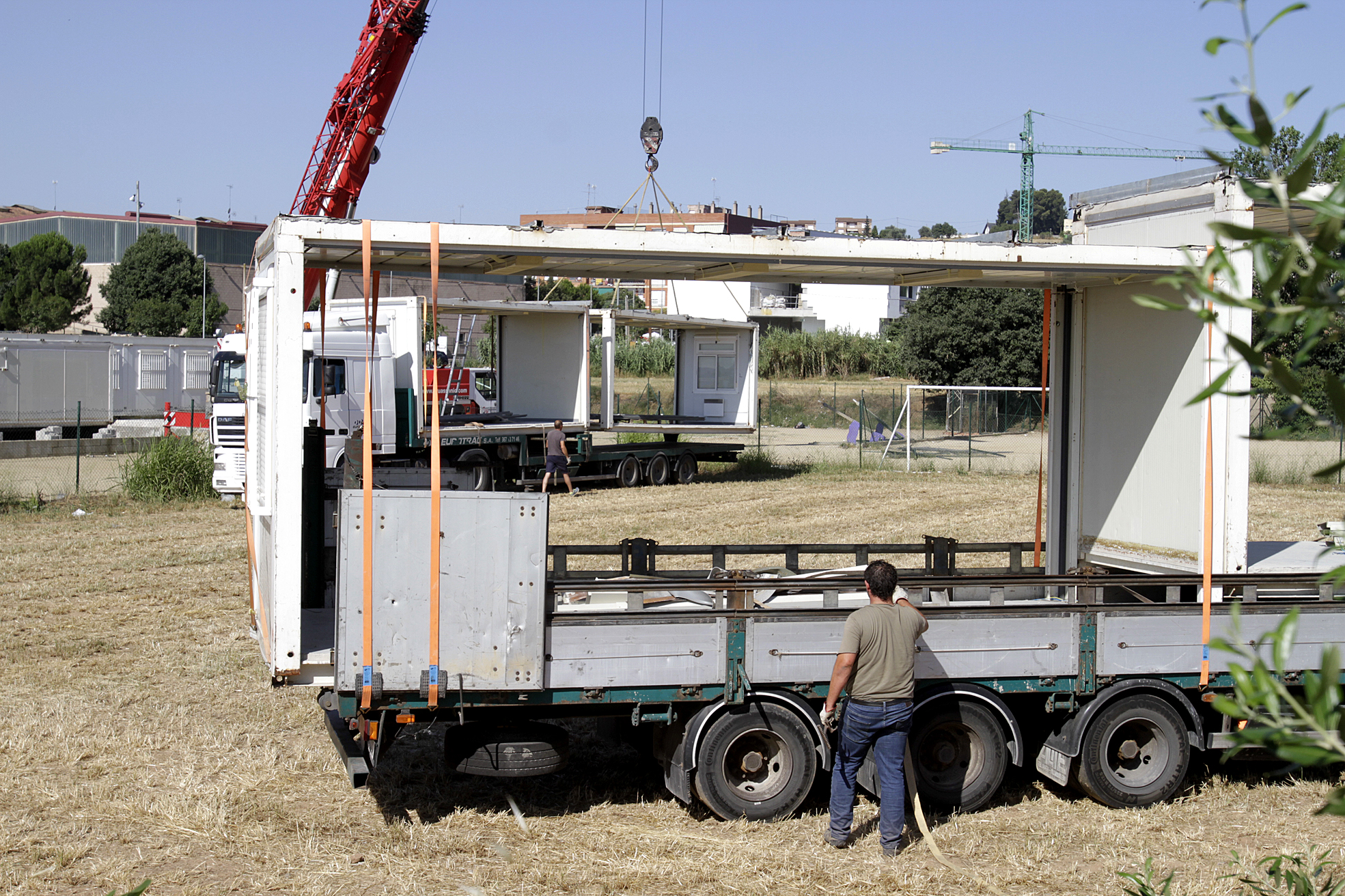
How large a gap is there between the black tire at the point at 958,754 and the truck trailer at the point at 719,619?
12 mm

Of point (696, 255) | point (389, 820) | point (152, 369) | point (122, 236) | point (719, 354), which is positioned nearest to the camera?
point (389, 820)

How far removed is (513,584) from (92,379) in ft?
92.3

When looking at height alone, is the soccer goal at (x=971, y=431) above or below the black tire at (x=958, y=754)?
above


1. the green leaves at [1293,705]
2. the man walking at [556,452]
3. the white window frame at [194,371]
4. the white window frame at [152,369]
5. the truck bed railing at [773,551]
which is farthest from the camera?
the white window frame at [194,371]

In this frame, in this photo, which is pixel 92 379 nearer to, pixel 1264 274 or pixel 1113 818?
pixel 1113 818

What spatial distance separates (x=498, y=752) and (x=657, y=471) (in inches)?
656

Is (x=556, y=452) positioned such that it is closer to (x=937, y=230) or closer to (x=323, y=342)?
(x=323, y=342)

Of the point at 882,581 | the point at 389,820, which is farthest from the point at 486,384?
the point at 882,581

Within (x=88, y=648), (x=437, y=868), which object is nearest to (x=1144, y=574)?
(x=437, y=868)

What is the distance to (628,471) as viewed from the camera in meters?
21.9

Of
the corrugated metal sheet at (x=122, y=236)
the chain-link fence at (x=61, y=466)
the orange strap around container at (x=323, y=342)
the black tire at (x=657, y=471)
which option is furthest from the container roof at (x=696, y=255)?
the corrugated metal sheet at (x=122, y=236)

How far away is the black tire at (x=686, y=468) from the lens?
904 inches

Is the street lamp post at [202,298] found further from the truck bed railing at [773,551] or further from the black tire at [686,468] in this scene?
the truck bed railing at [773,551]

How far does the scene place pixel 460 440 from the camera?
1898 centimetres
